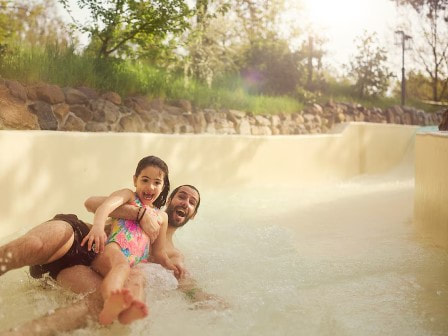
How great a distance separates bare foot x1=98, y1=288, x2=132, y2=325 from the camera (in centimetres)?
174

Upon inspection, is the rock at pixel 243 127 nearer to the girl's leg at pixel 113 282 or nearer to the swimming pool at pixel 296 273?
the swimming pool at pixel 296 273

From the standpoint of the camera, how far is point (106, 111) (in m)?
6.54

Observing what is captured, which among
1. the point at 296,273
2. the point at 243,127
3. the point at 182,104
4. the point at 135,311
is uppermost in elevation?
the point at 182,104

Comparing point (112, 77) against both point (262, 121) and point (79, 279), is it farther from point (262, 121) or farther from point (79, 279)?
point (79, 279)

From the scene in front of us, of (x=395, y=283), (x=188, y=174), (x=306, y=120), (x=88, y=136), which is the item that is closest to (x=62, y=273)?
(x=395, y=283)

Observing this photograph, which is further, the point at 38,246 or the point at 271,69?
the point at 271,69

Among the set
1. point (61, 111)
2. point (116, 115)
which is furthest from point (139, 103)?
point (61, 111)

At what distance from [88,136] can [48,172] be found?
53cm

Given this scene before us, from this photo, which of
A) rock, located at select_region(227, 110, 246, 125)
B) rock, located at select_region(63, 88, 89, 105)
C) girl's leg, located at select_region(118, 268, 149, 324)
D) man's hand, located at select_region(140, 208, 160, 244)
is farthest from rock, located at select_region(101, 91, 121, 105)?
girl's leg, located at select_region(118, 268, 149, 324)

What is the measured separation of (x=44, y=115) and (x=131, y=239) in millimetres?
3953

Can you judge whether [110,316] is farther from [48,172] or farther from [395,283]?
[48,172]

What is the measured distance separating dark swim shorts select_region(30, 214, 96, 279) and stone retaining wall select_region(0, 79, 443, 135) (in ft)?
11.5

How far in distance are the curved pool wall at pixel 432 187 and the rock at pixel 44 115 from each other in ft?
13.4

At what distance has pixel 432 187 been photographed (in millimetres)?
3604
